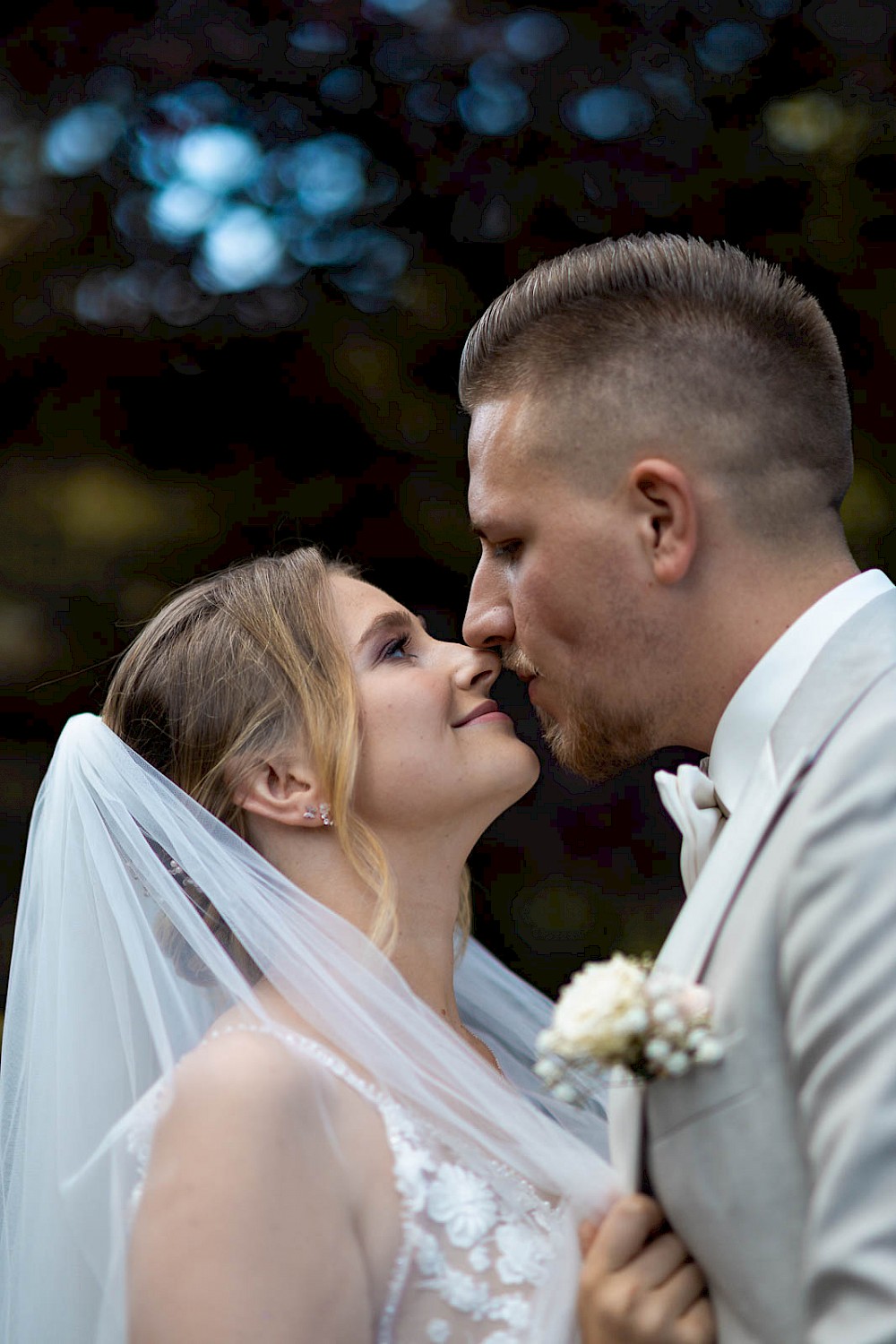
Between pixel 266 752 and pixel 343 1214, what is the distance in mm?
926

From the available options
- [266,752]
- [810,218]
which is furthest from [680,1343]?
[810,218]

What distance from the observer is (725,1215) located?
187 cm

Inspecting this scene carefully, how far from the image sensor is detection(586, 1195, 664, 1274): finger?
200 centimetres

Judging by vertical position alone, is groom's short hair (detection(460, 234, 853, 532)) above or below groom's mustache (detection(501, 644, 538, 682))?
above

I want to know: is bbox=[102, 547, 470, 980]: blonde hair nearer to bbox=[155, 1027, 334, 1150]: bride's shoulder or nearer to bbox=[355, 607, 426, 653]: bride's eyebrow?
bbox=[355, 607, 426, 653]: bride's eyebrow

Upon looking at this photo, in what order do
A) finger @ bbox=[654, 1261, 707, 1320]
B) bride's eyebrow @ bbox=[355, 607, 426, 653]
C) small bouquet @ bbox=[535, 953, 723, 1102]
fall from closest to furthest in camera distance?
small bouquet @ bbox=[535, 953, 723, 1102]
finger @ bbox=[654, 1261, 707, 1320]
bride's eyebrow @ bbox=[355, 607, 426, 653]

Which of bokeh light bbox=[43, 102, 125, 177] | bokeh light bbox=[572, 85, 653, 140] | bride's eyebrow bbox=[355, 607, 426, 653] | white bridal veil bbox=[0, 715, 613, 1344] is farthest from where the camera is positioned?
bokeh light bbox=[572, 85, 653, 140]

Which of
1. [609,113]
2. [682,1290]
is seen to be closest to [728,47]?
[609,113]

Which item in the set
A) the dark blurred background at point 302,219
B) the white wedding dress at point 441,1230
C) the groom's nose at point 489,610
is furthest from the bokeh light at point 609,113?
the white wedding dress at point 441,1230

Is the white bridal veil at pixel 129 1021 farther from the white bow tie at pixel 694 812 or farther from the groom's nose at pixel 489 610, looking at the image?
the groom's nose at pixel 489 610

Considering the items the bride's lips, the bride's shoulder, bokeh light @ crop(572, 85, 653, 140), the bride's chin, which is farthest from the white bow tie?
bokeh light @ crop(572, 85, 653, 140)

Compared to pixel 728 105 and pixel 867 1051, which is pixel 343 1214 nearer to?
pixel 867 1051

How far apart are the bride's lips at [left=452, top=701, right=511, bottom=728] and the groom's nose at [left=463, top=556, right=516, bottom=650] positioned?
0.46 feet

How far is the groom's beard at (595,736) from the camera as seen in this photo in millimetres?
2557
